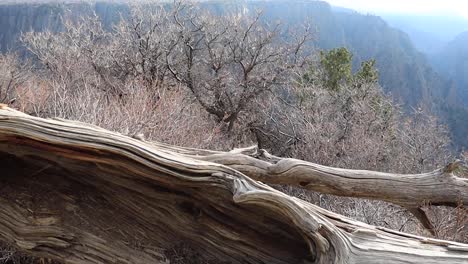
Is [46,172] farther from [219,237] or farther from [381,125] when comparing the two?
[381,125]

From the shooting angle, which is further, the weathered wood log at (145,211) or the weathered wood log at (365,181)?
the weathered wood log at (365,181)

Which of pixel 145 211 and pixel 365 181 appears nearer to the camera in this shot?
pixel 145 211

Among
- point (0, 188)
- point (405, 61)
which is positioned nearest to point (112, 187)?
point (0, 188)

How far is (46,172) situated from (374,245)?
245cm

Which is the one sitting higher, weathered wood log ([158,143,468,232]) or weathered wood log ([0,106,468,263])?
weathered wood log ([158,143,468,232])

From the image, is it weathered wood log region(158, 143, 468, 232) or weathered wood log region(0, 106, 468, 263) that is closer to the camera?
weathered wood log region(0, 106, 468, 263)

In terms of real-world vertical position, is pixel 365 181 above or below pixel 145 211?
above

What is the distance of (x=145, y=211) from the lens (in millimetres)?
3303

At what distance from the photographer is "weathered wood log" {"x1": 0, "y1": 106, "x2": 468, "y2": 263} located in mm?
2779

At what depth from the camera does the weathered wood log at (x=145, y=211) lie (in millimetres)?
2779

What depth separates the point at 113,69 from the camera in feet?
64.2

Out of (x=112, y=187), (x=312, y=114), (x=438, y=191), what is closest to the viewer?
(x=112, y=187)

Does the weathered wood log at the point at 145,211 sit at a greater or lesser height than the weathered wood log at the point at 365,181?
lesser

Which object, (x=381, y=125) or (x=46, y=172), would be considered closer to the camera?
(x=46, y=172)
